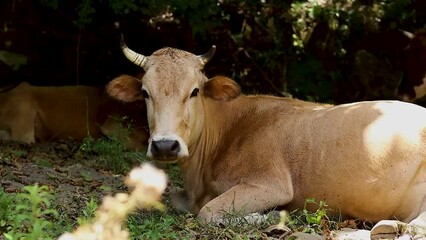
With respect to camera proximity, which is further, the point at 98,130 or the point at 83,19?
the point at 98,130

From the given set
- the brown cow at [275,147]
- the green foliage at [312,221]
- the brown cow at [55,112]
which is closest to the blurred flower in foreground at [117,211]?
the green foliage at [312,221]

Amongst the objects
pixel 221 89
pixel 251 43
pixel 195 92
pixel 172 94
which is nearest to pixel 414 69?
pixel 251 43

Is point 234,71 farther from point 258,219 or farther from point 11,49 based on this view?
point 258,219

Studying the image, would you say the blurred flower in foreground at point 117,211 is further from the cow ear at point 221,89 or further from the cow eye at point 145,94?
the cow ear at point 221,89

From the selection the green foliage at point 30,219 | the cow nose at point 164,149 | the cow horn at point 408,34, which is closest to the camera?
the green foliage at point 30,219

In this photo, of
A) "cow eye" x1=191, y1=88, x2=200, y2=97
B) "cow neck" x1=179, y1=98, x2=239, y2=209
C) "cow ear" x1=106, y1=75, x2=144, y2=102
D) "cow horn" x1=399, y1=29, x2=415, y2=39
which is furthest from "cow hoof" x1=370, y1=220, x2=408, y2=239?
"cow horn" x1=399, y1=29, x2=415, y2=39

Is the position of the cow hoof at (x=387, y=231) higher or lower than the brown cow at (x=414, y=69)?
higher

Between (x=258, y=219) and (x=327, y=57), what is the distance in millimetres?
6972

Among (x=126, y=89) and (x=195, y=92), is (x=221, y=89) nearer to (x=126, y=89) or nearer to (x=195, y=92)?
(x=195, y=92)

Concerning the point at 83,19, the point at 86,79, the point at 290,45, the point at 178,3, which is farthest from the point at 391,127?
the point at 86,79

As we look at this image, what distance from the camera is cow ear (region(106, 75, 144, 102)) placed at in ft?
25.8

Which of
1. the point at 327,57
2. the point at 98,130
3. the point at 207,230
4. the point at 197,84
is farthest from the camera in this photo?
the point at 327,57

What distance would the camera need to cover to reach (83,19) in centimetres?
1056

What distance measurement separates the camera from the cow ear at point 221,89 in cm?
777
